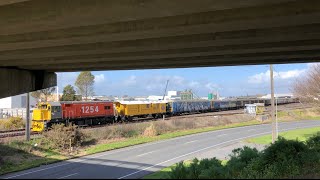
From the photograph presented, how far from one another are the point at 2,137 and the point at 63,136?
18.2 feet

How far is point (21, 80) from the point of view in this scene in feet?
86.0

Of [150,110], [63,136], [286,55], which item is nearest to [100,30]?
[286,55]

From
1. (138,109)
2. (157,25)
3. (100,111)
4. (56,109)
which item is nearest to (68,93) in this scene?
(138,109)

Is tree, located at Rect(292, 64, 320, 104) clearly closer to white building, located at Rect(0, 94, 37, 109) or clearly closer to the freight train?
the freight train

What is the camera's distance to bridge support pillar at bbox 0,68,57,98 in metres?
25.0

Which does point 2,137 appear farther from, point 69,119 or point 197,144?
point 197,144

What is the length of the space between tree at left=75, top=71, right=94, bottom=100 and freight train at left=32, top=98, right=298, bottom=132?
24.0 meters

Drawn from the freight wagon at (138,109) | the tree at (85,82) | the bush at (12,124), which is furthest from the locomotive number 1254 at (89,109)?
the tree at (85,82)

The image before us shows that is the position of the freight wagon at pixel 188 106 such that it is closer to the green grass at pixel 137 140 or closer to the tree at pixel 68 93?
the green grass at pixel 137 140

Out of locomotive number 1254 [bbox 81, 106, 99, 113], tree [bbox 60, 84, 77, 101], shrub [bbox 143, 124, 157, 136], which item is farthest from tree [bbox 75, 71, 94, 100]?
shrub [bbox 143, 124, 157, 136]

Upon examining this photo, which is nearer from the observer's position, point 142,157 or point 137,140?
point 142,157

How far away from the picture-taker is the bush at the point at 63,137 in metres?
36.5

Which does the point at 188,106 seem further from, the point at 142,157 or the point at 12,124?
the point at 142,157

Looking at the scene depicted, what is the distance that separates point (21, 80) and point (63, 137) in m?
11.9
